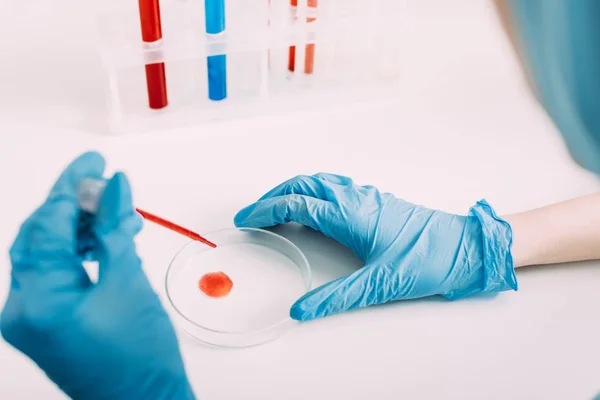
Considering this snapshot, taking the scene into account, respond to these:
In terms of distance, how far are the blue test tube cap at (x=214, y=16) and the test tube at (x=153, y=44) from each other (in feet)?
0.38

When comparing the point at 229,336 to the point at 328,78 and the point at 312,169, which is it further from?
the point at 328,78

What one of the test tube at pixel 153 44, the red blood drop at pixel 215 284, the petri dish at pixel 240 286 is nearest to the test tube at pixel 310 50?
the test tube at pixel 153 44

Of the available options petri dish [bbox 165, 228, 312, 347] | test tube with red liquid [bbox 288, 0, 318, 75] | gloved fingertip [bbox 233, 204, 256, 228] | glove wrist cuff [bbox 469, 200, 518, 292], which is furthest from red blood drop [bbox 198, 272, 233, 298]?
test tube with red liquid [bbox 288, 0, 318, 75]

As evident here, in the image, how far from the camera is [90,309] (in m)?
0.78

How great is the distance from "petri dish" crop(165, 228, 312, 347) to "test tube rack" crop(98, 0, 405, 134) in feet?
1.65

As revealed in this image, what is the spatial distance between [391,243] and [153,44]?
75 centimetres

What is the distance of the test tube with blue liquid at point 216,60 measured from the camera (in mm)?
1546

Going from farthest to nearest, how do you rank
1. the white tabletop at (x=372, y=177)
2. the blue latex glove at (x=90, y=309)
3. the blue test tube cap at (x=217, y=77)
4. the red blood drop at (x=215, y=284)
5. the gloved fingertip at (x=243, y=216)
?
the blue test tube cap at (x=217, y=77), the gloved fingertip at (x=243, y=216), the red blood drop at (x=215, y=284), the white tabletop at (x=372, y=177), the blue latex glove at (x=90, y=309)

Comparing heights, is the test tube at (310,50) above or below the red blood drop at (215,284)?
above

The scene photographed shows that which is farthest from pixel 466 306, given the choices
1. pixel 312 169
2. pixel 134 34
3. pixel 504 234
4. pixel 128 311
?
pixel 134 34

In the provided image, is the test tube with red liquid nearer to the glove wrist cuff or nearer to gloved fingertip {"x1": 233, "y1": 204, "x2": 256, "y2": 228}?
gloved fingertip {"x1": 233, "y1": 204, "x2": 256, "y2": 228}

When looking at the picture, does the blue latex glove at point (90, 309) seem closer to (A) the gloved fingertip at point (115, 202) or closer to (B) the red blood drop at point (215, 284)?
(A) the gloved fingertip at point (115, 202)

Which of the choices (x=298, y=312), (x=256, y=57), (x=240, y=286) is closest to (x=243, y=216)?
(x=240, y=286)

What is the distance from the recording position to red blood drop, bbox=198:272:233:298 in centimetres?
118
